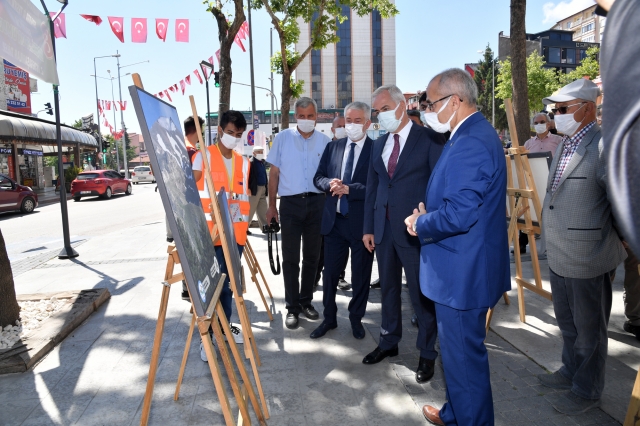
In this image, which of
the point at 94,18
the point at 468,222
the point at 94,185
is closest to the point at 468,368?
the point at 468,222

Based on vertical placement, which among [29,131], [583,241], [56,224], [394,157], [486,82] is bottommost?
[56,224]

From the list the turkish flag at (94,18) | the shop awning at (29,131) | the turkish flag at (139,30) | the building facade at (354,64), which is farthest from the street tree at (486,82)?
the turkish flag at (94,18)

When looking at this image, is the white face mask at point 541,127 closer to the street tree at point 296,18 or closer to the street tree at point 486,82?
the street tree at point 296,18

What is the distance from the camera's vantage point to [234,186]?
13.7 feet

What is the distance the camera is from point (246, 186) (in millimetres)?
4285

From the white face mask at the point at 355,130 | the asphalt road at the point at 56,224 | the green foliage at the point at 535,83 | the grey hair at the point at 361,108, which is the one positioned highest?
the green foliage at the point at 535,83

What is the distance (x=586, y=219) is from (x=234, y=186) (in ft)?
9.03

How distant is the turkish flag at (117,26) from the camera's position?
43.1 ft

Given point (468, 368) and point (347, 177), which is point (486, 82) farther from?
point (468, 368)

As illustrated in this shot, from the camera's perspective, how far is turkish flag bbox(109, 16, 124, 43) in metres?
13.1

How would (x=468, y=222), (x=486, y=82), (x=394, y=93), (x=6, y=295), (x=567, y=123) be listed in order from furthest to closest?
(x=486, y=82), (x=6, y=295), (x=394, y=93), (x=567, y=123), (x=468, y=222)

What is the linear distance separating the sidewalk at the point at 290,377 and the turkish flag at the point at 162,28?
11050mm

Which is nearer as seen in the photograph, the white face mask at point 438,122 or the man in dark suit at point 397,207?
the white face mask at point 438,122

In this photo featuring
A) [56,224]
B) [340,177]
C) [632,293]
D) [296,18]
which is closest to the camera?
[632,293]
